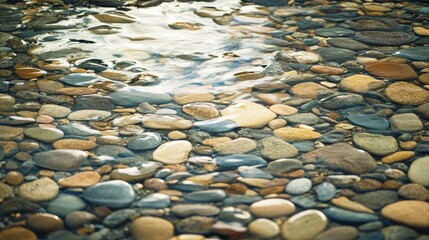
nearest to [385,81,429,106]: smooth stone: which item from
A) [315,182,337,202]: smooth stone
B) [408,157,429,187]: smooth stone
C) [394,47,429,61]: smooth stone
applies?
[394,47,429,61]: smooth stone

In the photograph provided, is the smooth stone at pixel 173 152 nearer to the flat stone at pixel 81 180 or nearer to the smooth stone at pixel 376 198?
the flat stone at pixel 81 180

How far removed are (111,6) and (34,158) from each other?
1.64 metres

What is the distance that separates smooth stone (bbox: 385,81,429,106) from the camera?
2.03 m

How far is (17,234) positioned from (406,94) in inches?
60.5

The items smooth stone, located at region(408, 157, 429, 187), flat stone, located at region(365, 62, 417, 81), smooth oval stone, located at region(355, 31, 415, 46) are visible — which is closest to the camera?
smooth stone, located at region(408, 157, 429, 187)

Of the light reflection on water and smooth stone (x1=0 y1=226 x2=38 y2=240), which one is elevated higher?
the light reflection on water

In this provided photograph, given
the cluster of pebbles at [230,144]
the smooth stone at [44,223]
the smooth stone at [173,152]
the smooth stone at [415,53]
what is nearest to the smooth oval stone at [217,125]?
the cluster of pebbles at [230,144]

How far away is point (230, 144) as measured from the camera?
5.79 feet

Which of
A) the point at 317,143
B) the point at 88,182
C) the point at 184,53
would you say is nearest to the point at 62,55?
→ the point at 184,53

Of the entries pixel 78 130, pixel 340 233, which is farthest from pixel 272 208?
pixel 78 130

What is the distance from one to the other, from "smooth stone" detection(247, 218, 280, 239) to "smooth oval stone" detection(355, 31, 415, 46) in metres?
1.49

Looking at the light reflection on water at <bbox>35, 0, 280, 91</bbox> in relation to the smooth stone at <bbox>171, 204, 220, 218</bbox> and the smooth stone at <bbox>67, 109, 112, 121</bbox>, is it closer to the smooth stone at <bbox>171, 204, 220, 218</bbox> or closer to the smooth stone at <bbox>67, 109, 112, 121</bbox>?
the smooth stone at <bbox>67, 109, 112, 121</bbox>

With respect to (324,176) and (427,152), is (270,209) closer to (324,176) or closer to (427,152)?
(324,176)

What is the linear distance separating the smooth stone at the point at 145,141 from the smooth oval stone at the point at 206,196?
1.06 ft
